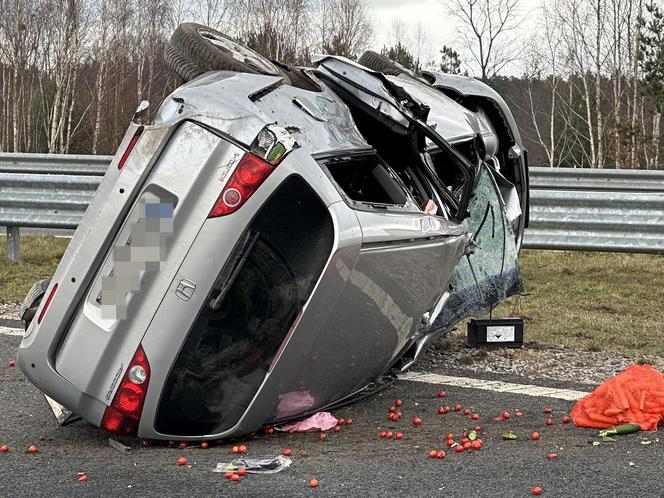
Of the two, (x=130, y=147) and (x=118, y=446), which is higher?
(x=130, y=147)

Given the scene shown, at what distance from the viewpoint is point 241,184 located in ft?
12.0

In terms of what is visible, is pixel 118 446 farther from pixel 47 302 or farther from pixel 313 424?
pixel 313 424

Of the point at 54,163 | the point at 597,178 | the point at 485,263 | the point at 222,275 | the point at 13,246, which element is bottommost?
the point at 13,246

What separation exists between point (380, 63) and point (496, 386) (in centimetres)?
256

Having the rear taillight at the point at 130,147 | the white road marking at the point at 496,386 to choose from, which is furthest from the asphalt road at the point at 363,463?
A: the rear taillight at the point at 130,147

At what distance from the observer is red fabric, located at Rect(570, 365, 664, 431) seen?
4168mm

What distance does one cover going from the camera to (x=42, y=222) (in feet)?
29.9

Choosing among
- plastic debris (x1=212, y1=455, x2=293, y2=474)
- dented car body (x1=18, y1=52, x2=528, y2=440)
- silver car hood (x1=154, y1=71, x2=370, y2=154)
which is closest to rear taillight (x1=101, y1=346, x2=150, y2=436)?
dented car body (x1=18, y1=52, x2=528, y2=440)

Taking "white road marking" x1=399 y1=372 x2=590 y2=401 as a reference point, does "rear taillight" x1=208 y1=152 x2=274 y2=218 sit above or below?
above

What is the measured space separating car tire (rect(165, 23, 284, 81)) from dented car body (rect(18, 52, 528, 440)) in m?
0.37

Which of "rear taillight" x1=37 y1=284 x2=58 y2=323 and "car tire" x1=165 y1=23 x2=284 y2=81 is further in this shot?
"car tire" x1=165 y1=23 x2=284 y2=81

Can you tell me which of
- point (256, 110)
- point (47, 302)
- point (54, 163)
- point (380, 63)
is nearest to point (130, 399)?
point (47, 302)

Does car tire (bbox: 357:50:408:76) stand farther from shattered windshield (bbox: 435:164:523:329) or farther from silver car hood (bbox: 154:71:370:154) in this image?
silver car hood (bbox: 154:71:370:154)

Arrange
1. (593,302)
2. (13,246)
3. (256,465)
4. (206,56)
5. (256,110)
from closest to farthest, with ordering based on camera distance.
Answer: (256,465) < (256,110) < (206,56) < (593,302) < (13,246)
